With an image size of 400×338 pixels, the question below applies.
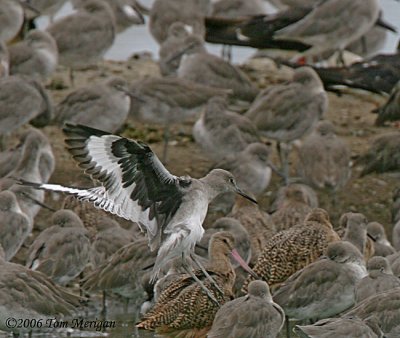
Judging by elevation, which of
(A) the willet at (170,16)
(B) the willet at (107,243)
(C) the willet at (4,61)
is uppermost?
(B) the willet at (107,243)

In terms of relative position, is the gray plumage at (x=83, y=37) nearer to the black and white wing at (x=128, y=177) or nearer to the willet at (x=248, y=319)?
the black and white wing at (x=128, y=177)

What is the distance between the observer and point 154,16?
803 inches

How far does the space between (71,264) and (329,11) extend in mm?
7212

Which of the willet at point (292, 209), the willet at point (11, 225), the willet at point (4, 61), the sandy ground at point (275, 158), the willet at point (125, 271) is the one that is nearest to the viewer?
the willet at point (125, 271)

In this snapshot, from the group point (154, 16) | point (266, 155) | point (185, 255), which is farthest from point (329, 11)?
point (185, 255)

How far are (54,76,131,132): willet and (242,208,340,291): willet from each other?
4.28 meters

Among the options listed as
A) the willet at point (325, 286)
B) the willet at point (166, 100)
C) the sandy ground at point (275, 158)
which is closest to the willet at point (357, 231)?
the willet at point (325, 286)

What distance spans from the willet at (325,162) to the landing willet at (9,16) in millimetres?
4807

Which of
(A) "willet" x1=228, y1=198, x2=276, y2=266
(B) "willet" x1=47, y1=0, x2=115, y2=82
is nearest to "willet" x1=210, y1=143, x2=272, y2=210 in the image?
(A) "willet" x1=228, y1=198, x2=276, y2=266

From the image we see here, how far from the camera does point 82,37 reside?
1866 cm

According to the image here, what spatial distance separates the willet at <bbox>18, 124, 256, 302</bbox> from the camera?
34.8 feet

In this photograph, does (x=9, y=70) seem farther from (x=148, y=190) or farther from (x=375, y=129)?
(x=148, y=190)

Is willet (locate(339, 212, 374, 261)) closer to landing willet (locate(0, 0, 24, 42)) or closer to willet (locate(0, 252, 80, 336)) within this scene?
willet (locate(0, 252, 80, 336))

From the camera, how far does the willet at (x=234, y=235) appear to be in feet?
43.4
